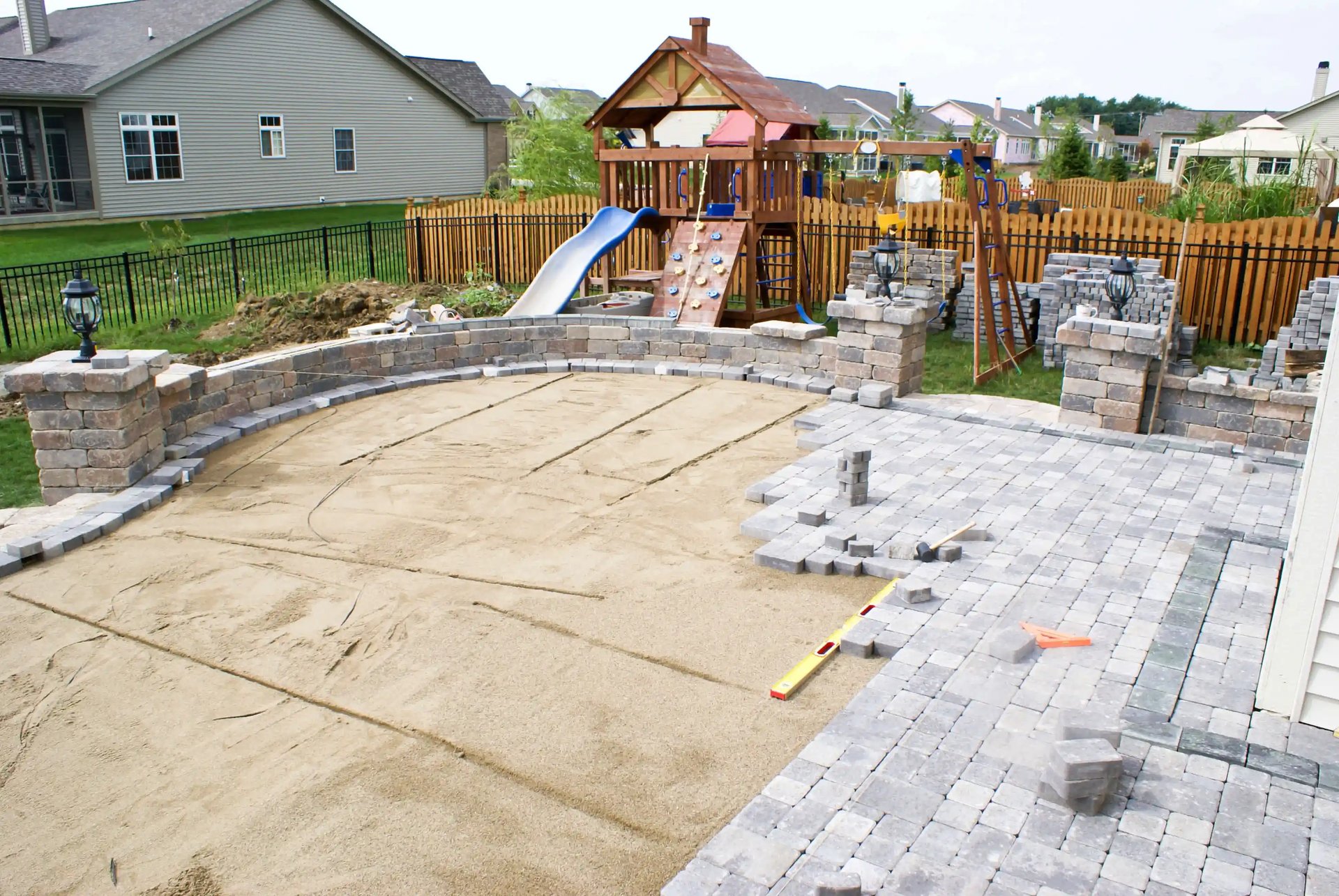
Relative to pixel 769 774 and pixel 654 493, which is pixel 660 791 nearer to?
pixel 769 774

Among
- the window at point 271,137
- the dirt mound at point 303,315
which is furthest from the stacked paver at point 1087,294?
the window at point 271,137

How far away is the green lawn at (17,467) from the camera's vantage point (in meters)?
7.59

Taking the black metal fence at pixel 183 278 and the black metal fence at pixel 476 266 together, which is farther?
the black metal fence at pixel 183 278

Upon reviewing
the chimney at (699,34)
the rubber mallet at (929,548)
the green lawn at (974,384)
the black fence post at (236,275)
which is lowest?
the rubber mallet at (929,548)

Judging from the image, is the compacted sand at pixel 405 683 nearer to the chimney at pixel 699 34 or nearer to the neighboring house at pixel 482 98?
the chimney at pixel 699 34

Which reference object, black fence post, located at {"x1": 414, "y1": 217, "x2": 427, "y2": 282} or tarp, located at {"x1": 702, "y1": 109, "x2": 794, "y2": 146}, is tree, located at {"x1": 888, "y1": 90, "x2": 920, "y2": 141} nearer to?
tarp, located at {"x1": 702, "y1": 109, "x2": 794, "y2": 146}

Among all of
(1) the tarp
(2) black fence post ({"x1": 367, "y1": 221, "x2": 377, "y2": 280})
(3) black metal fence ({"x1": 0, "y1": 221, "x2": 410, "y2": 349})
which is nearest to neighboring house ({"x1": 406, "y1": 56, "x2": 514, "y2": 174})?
(3) black metal fence ({"x1": 0, "y1": 221, "x2": 410, "y2": 349})

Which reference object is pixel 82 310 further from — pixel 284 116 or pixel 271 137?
pixel 284 116

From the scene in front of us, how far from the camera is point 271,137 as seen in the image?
2569cm

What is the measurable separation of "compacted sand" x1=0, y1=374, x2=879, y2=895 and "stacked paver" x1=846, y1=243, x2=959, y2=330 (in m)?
5.90

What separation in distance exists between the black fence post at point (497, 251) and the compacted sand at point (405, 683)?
9081mm

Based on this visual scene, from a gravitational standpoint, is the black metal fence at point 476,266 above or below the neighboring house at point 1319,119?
below

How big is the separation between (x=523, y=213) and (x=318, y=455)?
911 centimetres

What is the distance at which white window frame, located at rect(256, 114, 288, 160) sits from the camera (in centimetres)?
2538
